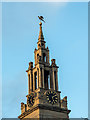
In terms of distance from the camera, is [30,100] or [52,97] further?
[30,100]

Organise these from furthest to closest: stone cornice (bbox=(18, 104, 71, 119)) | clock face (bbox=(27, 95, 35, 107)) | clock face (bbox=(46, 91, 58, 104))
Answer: clock face (bbox=(27, 95, 35, 107))
clock face (bbox=(46, 91, 58, 104))
stone cornice (bbox=(18, 104, 71, 119))

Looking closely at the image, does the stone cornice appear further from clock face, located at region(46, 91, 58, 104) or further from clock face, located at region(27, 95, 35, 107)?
clock face, located at region(27, 95, 35, 107)

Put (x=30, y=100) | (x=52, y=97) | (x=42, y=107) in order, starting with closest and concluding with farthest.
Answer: (x=42, y=107), (x=52, y=97), (x=30, y=100)

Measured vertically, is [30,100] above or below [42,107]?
above

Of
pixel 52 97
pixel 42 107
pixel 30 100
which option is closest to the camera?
pixel 42 107

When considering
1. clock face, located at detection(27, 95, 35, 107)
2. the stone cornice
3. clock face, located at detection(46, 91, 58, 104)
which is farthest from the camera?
clock face, located at detection(27, 95, 35, 107)

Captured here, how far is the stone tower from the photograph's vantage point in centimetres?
9819

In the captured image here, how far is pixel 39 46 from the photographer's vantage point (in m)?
107

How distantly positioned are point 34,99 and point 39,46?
12034 millimetres

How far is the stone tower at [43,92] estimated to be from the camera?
A: 98.2 meters

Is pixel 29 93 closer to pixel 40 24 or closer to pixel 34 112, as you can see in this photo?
pixel 34 112

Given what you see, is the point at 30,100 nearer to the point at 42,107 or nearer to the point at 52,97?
the point at 42,107

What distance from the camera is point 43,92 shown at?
99.6m

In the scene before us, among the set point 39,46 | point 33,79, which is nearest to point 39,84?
point 33,79
